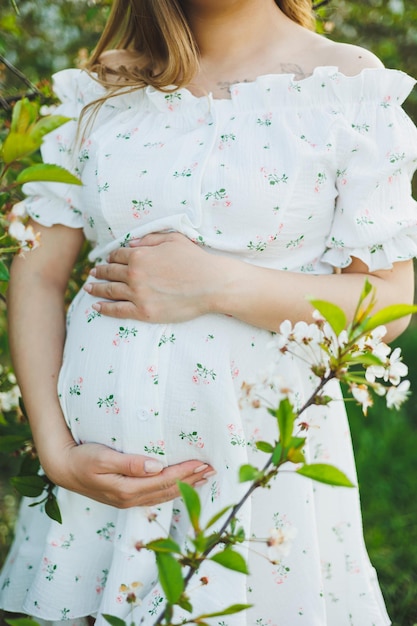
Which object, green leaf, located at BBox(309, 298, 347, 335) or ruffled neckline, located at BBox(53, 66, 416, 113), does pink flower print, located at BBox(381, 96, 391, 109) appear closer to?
ruffled neckline, located at BBox(53, 66, 416, 113)

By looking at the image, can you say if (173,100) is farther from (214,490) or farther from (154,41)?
(214,490)

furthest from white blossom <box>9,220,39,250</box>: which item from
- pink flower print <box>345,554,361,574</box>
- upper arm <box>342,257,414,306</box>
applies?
pink flower print <box>345,554,361,574</box>

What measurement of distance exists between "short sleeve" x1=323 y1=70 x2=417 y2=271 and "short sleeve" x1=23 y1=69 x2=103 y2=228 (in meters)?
0.66

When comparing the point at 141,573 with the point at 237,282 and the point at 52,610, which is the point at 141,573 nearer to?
the point at 52,610

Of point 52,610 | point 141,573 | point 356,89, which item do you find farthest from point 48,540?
point 356,89

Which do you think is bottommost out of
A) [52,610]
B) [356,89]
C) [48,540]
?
[52,610]

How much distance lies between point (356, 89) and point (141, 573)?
112cm

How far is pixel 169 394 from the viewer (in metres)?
1.52

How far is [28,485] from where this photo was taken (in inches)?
65.6

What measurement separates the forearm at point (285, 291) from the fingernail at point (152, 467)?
0.34 meters

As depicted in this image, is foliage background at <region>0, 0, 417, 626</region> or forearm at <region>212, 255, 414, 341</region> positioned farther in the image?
foliage background at <region>0, 0, 417, 626</region>

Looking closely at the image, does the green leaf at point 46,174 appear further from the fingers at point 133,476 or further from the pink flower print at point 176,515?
the pink flower print at point 176,515

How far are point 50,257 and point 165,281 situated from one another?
1.40 ft

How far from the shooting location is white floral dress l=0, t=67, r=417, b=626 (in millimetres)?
1518
